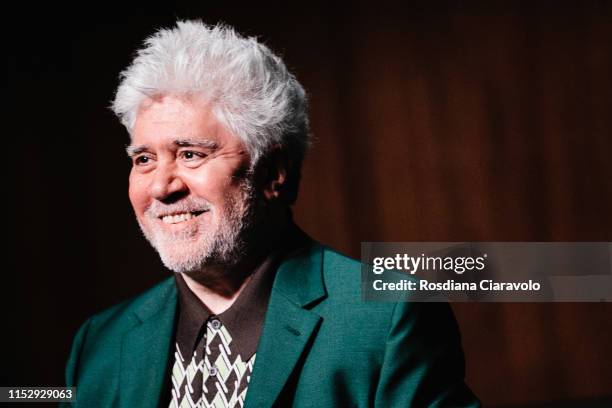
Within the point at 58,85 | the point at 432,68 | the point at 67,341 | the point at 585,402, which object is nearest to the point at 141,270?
the point at 67,341

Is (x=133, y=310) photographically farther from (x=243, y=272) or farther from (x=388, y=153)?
(x=388, y=153)

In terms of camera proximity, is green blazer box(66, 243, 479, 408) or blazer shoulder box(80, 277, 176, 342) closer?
green blazer box(66, 243, 479, 408)

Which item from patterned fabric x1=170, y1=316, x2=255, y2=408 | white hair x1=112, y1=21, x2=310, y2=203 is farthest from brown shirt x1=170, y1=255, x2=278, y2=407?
white hair x1=112, y1=21, x2=310, y2=203

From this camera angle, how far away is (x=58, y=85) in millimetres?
2004

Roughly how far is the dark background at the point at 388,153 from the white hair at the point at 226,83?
345 millimetres

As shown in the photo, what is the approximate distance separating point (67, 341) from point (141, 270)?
10.6 inches

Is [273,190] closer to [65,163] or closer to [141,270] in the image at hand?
[141,270]

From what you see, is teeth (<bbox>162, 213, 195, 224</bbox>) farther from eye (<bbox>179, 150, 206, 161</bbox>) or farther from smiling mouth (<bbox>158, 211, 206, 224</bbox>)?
eye (<bbox>179, 150, 206, 161</bbox>)

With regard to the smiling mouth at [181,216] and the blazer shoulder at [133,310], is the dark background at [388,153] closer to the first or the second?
the blazer shoulder at [133,310]

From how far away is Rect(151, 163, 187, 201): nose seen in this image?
1380 mm

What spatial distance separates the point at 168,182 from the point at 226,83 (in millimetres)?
215

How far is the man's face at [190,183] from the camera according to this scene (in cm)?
136

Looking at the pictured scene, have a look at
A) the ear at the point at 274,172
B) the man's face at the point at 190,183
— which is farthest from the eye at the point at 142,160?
the ear at the point at 274,172

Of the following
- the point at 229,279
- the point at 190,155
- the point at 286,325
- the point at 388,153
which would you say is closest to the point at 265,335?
the point at 286,325
